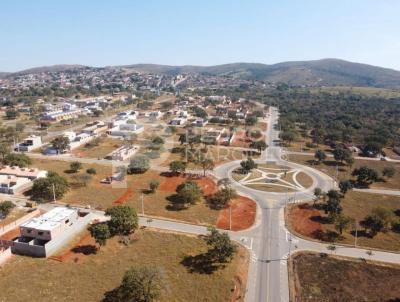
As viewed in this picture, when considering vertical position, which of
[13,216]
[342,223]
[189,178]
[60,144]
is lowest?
[13,216]

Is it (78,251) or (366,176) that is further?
(366,176)

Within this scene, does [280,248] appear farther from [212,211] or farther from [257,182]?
[257,182]

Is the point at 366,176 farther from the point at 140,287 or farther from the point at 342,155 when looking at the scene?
the point at 140,287

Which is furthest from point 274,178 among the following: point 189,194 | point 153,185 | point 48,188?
point 48,188

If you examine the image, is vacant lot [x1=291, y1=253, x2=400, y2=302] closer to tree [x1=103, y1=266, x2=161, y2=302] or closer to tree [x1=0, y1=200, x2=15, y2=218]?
tree [x1=103, y1=266, x2=161, y2=302]

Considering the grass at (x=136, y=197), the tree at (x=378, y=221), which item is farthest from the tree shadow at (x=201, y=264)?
the tree at (x=378, y=221)

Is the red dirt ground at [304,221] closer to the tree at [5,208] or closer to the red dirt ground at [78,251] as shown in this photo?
the red dirt ground at [78,251]

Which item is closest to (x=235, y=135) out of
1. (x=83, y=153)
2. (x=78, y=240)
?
(x=83, y=153)

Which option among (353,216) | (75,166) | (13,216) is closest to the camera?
(13,216)
